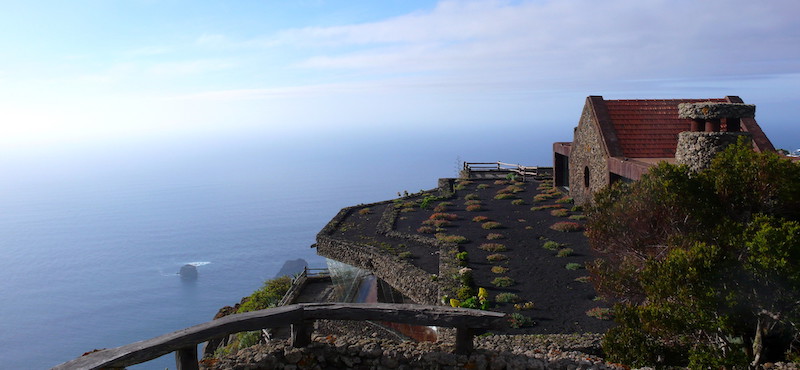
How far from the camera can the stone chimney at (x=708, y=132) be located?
1622 centimetres

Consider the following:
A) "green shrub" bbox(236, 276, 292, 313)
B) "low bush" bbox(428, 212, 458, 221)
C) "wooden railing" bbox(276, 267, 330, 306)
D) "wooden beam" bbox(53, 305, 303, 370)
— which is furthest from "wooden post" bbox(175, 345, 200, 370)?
"green shrub" bbox(236, 276, 292, 313)

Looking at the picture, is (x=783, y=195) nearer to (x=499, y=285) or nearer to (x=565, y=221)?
(x=499, y=285)

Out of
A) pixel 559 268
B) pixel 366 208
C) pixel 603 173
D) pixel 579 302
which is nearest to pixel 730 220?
pixel 579 302

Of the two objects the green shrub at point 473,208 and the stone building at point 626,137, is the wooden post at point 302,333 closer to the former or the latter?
the stone building at point 626,137

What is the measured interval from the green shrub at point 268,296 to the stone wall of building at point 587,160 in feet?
76.2

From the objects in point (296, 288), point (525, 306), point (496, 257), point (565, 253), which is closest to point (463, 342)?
point (525, 306)

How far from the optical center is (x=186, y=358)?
25.0 ft

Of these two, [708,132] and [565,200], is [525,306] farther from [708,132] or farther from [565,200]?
[565,200]

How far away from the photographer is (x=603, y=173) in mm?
29656

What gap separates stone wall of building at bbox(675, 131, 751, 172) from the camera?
1619 cm

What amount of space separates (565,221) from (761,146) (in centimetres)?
1093

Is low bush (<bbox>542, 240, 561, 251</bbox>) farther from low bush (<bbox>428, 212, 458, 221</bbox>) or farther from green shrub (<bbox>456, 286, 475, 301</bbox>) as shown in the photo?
low bush (<bbox>428, 212, 458, 221</bbox>)

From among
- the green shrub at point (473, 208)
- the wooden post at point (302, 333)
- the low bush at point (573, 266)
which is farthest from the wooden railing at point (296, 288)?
Answer: the wooden post at point (302, 333)

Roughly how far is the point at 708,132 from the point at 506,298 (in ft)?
29.8
